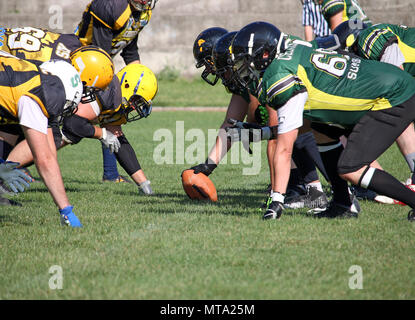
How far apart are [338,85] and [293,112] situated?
42 cm

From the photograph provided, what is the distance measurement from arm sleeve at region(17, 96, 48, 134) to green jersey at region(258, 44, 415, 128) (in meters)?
1.61

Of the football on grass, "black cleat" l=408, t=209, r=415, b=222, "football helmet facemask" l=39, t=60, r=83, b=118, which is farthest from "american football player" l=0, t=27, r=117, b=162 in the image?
"black cleat" l=408, t=209, r=415, b=222

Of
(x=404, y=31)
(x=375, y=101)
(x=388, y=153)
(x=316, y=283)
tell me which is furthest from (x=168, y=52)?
(x=316, y=283)

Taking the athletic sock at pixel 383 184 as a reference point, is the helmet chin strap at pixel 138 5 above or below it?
above

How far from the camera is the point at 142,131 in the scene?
1161 centimetres

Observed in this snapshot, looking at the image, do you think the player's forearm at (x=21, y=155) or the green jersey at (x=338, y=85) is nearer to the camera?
the green jersey at (x=338, y=85)

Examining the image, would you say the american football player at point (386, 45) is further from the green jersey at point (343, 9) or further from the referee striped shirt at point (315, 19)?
the referee striped shirt at point (315, 19)

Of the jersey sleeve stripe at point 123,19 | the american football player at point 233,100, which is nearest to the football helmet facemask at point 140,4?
the jersey sleeve stripe at point 123,19

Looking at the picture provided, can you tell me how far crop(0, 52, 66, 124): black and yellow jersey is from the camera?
13.5ft

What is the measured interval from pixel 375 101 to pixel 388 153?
5.06m

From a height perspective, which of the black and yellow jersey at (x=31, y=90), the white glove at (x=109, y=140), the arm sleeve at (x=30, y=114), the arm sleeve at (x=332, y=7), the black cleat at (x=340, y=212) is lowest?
the black cleat at (x=340, y=212)

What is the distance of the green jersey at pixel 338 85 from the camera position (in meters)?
4.26

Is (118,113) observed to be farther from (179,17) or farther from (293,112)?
(179,17)

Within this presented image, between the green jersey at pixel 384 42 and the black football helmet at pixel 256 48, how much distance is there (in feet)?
4.07
